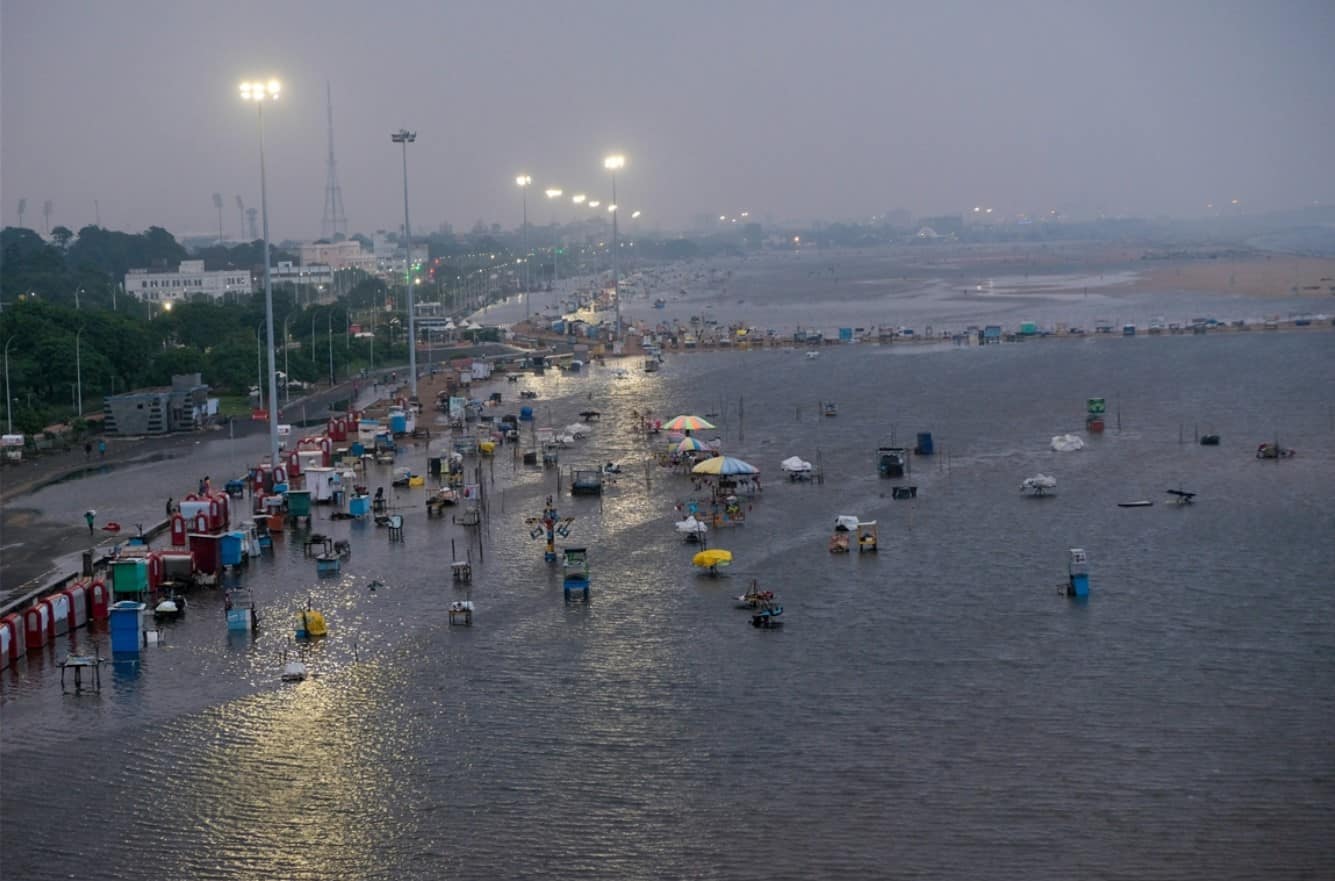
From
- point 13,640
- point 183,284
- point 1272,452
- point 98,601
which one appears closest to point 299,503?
point 98,601

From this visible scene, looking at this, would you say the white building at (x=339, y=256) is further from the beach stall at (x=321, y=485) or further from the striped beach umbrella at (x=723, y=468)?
the striped beach umbrella at (x=723, y=468)

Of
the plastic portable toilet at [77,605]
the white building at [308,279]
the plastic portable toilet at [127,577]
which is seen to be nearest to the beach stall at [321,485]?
the plastic portable toilet at [127,577]

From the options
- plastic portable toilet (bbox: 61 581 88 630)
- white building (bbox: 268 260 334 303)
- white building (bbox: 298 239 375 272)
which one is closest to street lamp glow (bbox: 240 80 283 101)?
plastic portable toilet (bbox: 61 581 88 630)

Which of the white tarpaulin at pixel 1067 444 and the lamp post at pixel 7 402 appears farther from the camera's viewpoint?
the lamp post at pixel 7 402

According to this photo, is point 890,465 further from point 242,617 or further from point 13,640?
point 13,640

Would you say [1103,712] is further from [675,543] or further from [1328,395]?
[1328,395]

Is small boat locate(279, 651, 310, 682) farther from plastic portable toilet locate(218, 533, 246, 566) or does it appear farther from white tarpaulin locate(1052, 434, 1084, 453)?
white tarpaulin locate(1052, 434, 1084, 453)
